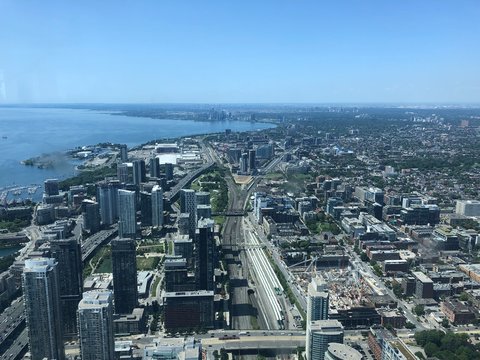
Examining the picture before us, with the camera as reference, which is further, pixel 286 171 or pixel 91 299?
pixel 286 171

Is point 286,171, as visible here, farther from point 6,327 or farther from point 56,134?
point 56,134

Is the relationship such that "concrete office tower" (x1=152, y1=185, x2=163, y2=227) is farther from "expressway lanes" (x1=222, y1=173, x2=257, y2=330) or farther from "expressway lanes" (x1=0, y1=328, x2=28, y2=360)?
"expressway lanes" (x1=0, y1=328, x2=28, y2=360)

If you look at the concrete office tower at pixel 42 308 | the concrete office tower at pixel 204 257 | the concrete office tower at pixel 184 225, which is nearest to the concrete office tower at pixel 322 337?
the concrete office tower at pixel 204 257

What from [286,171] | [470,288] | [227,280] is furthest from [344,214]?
[286,171]

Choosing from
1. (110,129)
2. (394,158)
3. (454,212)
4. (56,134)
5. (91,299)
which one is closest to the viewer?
(91,299)

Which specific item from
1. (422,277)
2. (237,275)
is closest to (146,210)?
(237,275)

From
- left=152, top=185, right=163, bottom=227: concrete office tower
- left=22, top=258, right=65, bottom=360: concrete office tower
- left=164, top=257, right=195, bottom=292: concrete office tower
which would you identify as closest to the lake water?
left=152, top=185, right=163, bottom=227: concrete office tower
